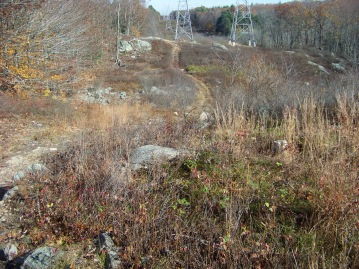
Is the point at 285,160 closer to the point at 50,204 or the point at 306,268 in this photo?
the point at 306,268

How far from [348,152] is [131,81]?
57.2 feet

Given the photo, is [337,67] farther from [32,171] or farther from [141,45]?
[32,171]

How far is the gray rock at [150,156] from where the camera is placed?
14.5 feet

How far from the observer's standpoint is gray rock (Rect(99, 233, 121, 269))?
2781 millimetres

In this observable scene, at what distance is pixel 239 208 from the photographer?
296 cm

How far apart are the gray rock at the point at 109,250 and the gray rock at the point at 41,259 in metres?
0.39

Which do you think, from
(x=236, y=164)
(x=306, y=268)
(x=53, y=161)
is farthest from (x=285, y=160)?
(x=53, y=161)

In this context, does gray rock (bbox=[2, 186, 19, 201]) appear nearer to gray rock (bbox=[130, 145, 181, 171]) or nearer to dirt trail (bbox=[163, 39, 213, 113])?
gray rock (bbox=[130, 145, 181, 171])

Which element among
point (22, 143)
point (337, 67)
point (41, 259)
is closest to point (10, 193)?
point (41, 259)

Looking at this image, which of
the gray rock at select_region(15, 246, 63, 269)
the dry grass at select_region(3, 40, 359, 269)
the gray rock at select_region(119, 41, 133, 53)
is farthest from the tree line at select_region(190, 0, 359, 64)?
the gray rock at select_region(15, 246, 63, 269)

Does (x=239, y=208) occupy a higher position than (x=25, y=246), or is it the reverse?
(x=239, y=208)

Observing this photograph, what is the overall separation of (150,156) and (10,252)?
205 centimetres

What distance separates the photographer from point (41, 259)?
288 cm

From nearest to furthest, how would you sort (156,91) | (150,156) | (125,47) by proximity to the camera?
(150,156)
(156,91)
(125,47)
